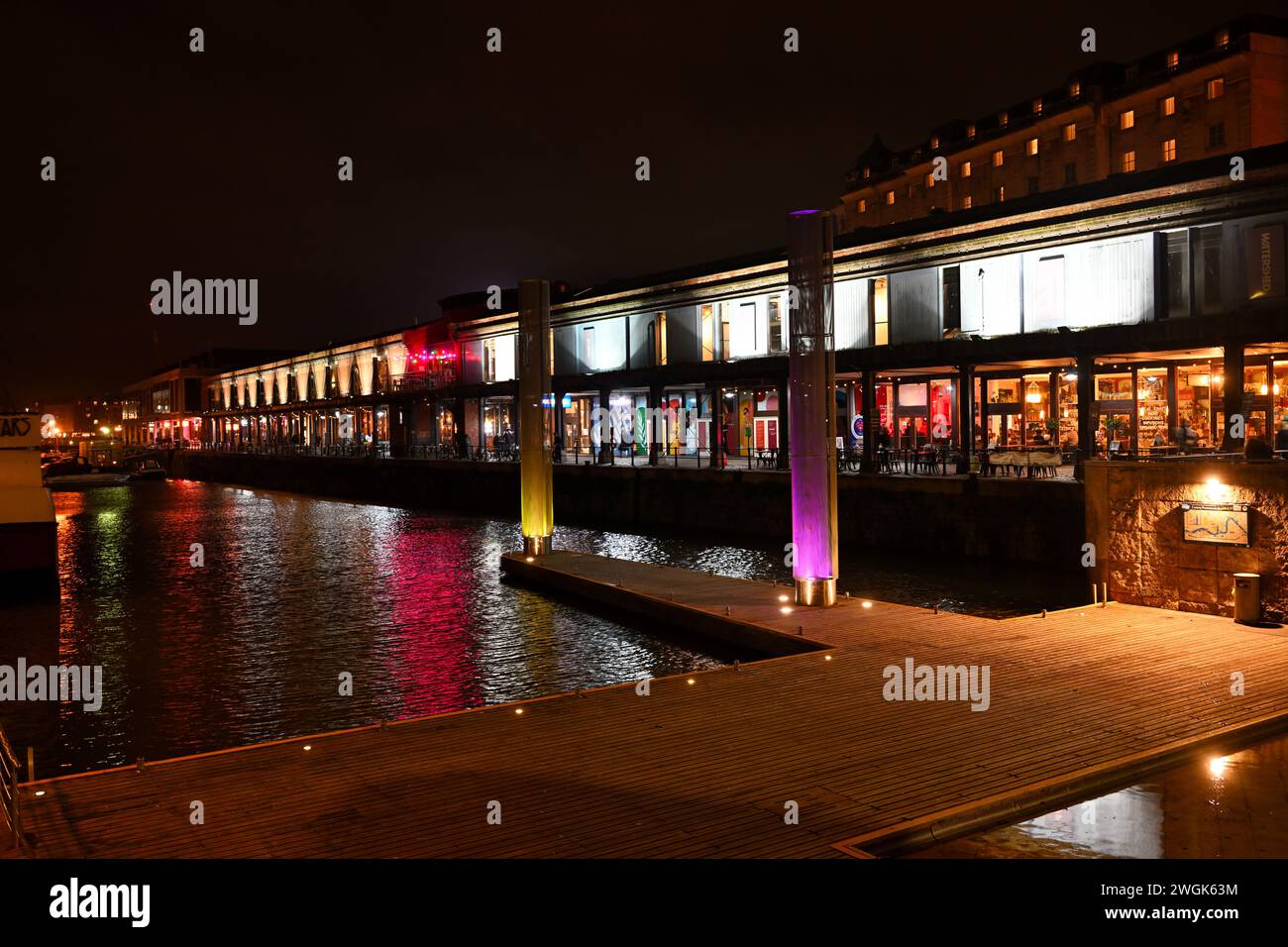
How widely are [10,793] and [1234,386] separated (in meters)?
26.9

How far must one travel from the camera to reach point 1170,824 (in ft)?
25.2

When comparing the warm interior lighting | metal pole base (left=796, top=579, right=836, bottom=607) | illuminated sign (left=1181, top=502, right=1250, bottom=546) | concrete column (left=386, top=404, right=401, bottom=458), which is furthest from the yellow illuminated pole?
concrete column (left=386, top=404, right=401, bottom=458)

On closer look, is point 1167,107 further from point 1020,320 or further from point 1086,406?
point 1086,406

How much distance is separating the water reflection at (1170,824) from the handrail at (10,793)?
19.5 ft

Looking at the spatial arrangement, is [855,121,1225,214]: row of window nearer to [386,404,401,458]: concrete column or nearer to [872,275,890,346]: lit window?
[872,275,890,346]: lit window

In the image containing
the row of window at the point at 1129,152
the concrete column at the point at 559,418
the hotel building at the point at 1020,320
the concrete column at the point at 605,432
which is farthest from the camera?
the row of window at the point at 1129,152

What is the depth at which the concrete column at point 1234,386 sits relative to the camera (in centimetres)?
2581

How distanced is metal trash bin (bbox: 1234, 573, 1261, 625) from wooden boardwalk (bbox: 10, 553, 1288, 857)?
2.14 feet

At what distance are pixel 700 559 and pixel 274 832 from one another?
22856mm

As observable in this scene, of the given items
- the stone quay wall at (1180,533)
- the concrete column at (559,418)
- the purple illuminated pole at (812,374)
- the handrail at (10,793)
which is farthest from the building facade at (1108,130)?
the handrail at (10,793)

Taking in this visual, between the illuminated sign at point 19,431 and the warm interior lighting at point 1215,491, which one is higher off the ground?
the illuminated sign at point 19,431

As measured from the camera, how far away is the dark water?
14.4 m

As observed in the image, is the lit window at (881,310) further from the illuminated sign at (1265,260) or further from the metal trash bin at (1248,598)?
the metal trash bin at (1248,598)

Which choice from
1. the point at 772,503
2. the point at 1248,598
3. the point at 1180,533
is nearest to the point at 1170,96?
the point at 772,503
